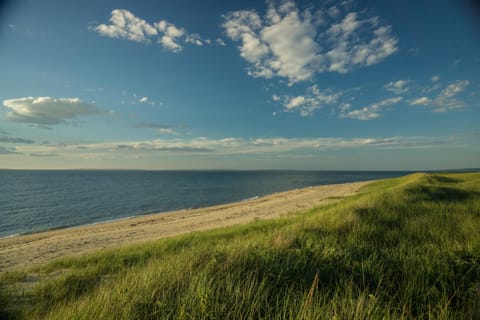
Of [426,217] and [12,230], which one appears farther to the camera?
[12,230]

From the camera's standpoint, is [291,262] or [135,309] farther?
[291,262]

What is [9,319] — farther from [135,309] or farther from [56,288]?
[135,309]

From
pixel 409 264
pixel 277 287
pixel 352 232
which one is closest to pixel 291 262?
pixel 277 287

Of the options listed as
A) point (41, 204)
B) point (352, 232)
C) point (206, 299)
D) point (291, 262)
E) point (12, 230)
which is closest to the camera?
point (206, 299)

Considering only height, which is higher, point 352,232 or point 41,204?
point 352,232

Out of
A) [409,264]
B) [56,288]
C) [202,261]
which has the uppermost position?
[409,264]

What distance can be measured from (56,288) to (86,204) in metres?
42.1

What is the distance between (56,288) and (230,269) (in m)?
3.57

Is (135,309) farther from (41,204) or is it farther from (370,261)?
(41,204)

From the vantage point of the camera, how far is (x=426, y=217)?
6457mm

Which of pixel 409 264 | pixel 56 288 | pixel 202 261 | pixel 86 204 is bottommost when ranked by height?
pixel 86 204

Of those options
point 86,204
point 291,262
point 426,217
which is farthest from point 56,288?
point 86,204

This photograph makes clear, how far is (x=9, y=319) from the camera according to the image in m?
2.89

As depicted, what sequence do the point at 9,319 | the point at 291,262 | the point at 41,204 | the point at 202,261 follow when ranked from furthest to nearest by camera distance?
the point at 41,204 → the point at 202,261 → the point at 291,262 → the point at 9,319
